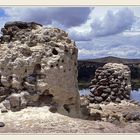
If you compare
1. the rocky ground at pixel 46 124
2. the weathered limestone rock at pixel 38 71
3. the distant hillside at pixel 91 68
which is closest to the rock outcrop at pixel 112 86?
the distant hillside at pixel 91 68

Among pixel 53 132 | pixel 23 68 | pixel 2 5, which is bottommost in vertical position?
pixel 53 132

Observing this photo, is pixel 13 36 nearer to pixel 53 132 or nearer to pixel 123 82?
pixel 53 132

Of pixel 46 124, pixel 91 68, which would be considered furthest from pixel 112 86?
pixel 46 124

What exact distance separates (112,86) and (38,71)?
1200 centimetres

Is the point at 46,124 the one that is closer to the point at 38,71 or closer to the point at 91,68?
the point at 38,71

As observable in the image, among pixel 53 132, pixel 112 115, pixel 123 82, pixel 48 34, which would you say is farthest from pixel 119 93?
pixel 53 132

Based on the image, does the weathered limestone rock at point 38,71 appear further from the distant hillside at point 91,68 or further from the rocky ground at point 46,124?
the distant hillside at point 91,68

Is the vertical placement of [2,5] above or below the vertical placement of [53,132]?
above

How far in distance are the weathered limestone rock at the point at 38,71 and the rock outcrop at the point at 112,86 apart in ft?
34.5

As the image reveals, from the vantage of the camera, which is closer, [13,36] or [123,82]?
[13,36]

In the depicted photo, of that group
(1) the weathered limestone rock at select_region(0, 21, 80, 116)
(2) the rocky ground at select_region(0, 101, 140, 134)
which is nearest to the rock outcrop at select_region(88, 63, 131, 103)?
(2) the rocky ground at select_region(0, 101, 140, 134)

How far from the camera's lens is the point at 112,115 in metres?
25.2

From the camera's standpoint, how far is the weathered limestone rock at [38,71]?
20469 mm

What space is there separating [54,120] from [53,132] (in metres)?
0.88
